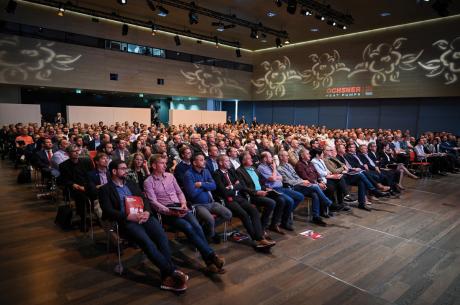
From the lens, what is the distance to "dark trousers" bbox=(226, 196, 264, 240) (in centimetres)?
368

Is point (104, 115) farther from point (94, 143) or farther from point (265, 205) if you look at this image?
point (265, 205)

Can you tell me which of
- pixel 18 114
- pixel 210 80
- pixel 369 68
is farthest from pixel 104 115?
pixel 369 68

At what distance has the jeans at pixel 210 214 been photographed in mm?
3498

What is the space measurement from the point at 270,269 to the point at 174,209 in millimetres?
1243

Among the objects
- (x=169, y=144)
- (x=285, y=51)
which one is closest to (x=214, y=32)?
(x=285, y=51)

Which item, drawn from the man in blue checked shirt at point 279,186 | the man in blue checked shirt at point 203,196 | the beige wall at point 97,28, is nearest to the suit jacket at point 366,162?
the man in blue checked shirt at point 279,186

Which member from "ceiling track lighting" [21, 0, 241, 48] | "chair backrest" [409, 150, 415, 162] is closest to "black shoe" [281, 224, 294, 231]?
"chair backrest" [409, 150, 415, 162]

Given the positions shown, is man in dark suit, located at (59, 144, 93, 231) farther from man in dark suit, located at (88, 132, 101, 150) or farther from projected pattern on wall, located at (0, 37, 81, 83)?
projected pattern on wall, located at (0, 37, 81, 83)

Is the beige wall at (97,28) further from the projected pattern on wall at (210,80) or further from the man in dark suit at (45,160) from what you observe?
the man in dark suit at (45,160)

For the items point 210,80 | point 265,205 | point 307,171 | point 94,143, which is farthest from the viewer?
point 210,80

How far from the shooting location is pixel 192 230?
3.14 meters

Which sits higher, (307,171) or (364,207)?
(307,171)

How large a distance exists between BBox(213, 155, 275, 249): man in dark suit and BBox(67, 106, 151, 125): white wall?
11.6 meters

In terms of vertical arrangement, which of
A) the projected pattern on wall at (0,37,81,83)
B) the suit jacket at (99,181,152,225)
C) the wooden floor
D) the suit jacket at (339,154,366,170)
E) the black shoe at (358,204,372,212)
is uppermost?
the projected pattern on wall at (0,37,81,83)
